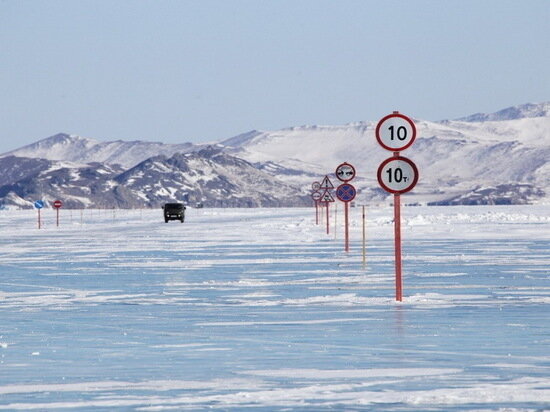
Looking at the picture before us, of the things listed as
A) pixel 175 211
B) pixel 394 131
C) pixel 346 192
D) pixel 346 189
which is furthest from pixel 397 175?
pixel 175 211

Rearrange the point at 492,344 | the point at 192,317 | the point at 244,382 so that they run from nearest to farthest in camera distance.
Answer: the point at 244,382
the point at 492,344
the point at 192,317

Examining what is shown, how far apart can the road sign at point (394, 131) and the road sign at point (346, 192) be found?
1818cm

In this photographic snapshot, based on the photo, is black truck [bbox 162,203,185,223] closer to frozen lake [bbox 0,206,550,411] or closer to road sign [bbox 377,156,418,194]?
frozen lake [bbox 0,206,550,411]

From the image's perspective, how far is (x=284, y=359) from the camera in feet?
41.4

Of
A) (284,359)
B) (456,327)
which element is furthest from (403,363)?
(456,327)

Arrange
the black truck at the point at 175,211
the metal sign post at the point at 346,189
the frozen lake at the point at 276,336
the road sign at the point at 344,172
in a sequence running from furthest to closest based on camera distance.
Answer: the black truck at the point at 175,211 < the road sign at the point at 344,172 < the metal sign post at the point at 346,189 < the frozen lake at the point at 276,336

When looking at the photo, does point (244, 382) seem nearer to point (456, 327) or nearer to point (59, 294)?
point (456, 327)

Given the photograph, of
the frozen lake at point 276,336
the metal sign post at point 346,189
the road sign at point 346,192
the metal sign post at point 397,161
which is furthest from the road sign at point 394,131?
the road sign at point 346,192

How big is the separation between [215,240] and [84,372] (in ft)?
126

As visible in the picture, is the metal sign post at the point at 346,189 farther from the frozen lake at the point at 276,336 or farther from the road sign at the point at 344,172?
the frozen lake at the point at 276,336

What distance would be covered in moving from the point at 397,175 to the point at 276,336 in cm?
548

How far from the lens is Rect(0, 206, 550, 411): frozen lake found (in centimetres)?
1017

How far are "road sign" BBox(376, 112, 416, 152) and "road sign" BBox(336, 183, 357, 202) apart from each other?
1818 cm

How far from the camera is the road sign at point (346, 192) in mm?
38438
